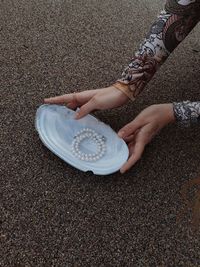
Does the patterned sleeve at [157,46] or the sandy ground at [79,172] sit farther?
the patterned sleeve at [157,46]

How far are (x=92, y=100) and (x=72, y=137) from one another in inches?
3.1

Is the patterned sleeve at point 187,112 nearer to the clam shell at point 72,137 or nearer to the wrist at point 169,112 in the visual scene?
the wrist at point 169,112

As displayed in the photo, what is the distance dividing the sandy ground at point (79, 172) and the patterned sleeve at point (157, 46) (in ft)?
0.24

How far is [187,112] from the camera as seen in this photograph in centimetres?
77

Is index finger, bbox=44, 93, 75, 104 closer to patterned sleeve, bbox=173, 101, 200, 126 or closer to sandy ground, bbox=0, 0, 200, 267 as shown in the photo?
sandy ground, bbox=0, 0, 200, 267

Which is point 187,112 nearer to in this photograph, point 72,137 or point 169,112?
point 169,112

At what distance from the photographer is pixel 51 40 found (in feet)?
3.14

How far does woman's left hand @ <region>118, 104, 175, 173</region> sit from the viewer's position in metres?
0.74

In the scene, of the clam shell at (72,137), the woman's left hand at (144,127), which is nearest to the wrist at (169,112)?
the woman's left hand at (144,127)

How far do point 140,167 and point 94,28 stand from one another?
1.40 feet

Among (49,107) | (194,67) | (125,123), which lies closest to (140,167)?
(125,123)

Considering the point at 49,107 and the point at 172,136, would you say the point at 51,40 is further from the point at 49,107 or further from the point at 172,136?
the point at 172,136

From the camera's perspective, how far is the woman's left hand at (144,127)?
74cm

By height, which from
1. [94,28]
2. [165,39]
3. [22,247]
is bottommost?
[22,247]
